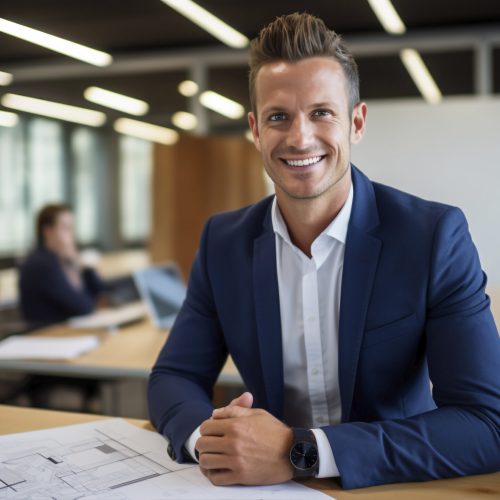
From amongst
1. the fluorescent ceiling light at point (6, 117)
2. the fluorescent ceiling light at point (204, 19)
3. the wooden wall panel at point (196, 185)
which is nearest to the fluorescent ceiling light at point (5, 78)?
the fluorescent ceiling light at point (6, 117)

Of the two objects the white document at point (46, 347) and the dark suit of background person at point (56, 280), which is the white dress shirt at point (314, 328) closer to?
the white document at point (46, 347)

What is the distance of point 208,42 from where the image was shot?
311cm

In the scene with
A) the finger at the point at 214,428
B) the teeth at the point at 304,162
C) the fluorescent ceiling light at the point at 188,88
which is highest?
the fluorescent ceiling light at the point at 188,88

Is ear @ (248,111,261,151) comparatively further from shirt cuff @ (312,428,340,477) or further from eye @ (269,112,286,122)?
shirt cuff @ (312,428,340,477)

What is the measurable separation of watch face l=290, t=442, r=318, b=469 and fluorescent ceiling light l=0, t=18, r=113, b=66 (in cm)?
113

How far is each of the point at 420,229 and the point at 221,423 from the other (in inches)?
22.4

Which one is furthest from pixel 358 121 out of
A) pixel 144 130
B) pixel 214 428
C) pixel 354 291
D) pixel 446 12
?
pixel 144 130

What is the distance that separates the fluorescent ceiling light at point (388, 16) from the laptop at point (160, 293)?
1489 mm

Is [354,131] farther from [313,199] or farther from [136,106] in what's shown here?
[136,106]

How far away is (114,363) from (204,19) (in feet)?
4.26

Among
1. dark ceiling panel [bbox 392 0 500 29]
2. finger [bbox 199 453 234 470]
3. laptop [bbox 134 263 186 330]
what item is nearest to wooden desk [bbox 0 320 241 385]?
laptop [bbox 134 263 186 330]

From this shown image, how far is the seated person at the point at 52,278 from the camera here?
12.6ft

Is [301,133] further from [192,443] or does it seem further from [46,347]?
[46,347]

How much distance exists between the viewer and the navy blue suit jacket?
114 centimetres
